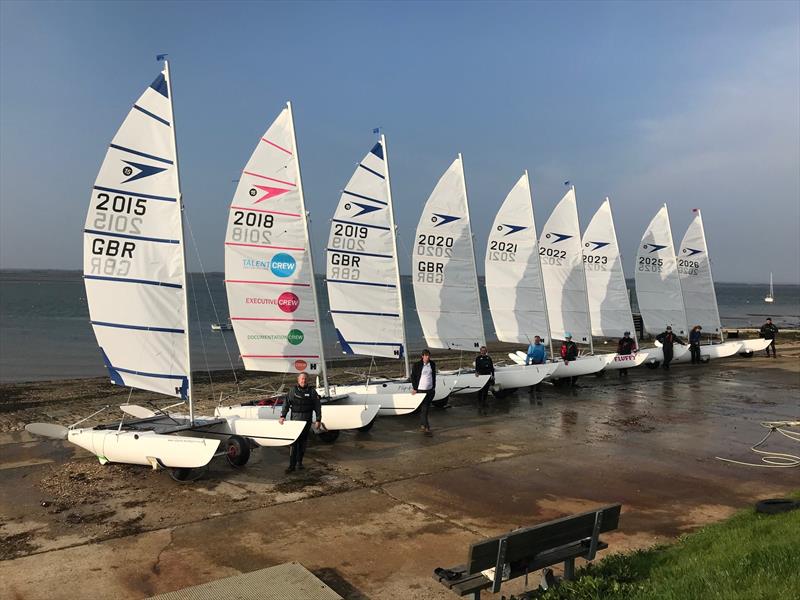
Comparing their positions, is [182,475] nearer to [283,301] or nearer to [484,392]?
[283,301]

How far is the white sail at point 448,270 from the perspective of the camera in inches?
603

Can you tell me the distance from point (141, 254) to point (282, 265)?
8.91 feet

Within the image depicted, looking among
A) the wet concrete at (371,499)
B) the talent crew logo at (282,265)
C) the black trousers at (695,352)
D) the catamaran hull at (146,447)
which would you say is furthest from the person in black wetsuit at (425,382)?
the black trousers at (695,352)

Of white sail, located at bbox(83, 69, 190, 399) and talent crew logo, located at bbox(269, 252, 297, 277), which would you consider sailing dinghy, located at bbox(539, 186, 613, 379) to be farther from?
white sail, located at bbox(83, 69, 190, 399)

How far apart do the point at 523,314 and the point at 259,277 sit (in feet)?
28.5

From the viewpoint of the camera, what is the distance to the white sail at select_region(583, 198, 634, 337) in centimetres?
2062

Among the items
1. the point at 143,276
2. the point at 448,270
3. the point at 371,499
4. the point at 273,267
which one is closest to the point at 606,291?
Answer: the point at 448,270

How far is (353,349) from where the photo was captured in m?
13.9

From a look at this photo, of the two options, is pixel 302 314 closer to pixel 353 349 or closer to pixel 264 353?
pixel 264 353

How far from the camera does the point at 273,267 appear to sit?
1112cm

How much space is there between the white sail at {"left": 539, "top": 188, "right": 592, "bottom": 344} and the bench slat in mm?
14966

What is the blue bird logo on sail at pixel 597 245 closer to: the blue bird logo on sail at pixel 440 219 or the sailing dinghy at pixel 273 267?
the blue bird logo on sail at pixel 440 219

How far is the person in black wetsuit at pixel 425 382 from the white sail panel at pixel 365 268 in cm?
253

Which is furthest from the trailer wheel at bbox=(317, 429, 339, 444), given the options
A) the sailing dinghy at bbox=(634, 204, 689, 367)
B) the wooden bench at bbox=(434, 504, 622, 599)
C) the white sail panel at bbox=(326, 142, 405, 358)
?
the sailing dinghy at bbox=(634, 204, 689, 367)
